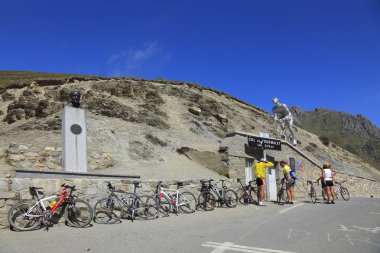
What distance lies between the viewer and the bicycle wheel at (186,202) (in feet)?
38.8

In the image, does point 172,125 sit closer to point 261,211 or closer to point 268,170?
point 268,170

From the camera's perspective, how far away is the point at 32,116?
84.2 feet

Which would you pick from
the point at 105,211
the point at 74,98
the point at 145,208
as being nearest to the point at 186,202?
the point at 145,208

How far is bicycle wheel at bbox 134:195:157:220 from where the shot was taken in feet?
34.5

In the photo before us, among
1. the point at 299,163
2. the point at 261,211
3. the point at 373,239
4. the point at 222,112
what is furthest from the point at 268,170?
the point at 222,112

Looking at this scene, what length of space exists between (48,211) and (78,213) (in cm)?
80

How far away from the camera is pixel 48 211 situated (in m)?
8.52

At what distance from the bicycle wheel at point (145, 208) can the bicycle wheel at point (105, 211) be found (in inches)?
25.0

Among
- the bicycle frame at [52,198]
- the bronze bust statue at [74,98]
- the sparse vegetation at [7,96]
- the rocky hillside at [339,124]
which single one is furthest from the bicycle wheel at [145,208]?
the rocky hillside at [339,124]

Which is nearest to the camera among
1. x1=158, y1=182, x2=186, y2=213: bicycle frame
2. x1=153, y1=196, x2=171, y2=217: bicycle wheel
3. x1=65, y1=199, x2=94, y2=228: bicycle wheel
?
x1=65, y1=199, x2=94, y2=228: bicycle wheel

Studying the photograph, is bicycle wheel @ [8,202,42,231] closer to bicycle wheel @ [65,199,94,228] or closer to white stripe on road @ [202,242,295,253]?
bicycle wheel @ [65,199,94,228]

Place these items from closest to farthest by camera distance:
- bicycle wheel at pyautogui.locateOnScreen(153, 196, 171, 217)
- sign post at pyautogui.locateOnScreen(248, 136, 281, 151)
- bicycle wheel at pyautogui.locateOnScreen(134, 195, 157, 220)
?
bicycle wheel at pyautogui.locateOnScreen(134, 195, 157, 220) < bicycle wheel at pyautogui.locateOnScreen(153, 196, 171, 217) < sign post at pyautogui.locateOnScreen(248, 136, 281, 151)

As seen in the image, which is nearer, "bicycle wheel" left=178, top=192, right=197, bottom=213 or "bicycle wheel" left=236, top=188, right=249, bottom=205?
"bicycle wheel" left=178, top=192, right=197, bottom=213

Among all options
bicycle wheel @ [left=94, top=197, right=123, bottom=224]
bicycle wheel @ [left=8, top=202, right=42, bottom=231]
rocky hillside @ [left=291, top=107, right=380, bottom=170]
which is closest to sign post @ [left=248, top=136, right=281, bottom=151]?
bicycle wheel @ [left=94, top=197, right=123, bottom=224]
